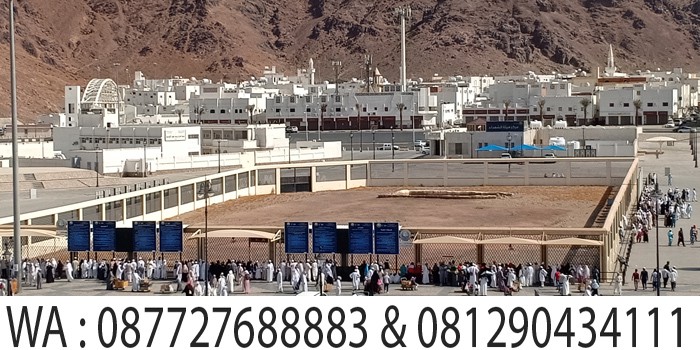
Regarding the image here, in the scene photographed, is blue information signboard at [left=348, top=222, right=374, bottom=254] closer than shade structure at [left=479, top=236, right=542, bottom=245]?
Yes

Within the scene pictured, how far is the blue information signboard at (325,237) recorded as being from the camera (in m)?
27.4

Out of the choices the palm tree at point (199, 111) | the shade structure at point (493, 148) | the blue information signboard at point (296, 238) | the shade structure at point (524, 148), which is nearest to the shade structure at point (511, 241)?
the blue information signboard at point (296, 238)

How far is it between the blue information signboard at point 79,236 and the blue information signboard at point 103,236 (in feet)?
0.59

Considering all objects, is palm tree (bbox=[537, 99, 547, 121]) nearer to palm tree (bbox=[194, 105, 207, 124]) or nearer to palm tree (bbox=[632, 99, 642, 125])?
palm tree (bbox=[632, 99, 642, 125])

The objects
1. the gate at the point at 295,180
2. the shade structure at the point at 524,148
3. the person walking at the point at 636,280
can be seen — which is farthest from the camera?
the shade structure at the point at 524,148

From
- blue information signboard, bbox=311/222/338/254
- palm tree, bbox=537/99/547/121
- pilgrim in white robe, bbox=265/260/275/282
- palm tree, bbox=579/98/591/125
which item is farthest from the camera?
palm tree, bbox=579/98/591/125

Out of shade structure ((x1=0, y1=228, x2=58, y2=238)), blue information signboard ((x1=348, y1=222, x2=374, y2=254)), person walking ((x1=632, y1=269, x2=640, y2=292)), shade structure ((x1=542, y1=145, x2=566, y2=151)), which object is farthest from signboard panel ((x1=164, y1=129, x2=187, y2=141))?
person walking ((x1=632, y1=269, x2=640, y2=292))

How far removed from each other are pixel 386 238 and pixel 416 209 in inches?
871

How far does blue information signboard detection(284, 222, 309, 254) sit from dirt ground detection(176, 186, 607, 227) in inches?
564

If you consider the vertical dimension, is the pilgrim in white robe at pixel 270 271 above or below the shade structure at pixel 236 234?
below

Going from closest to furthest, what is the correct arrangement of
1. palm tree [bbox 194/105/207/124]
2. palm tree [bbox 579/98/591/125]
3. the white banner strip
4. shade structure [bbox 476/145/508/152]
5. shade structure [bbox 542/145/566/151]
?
the white banner strip, shade structure [bbox 476/145/508/152], shade structure [bbox 542/145/566/151], palm tree [bbox 579/98/591/125], palm tree [bbox 194/105/207/124]

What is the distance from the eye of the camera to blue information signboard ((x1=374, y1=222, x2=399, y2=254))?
27.1 m

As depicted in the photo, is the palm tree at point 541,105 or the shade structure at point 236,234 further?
the palm tree at point 541,105

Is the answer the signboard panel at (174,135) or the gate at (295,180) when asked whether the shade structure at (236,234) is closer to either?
the gate at (295,180)
